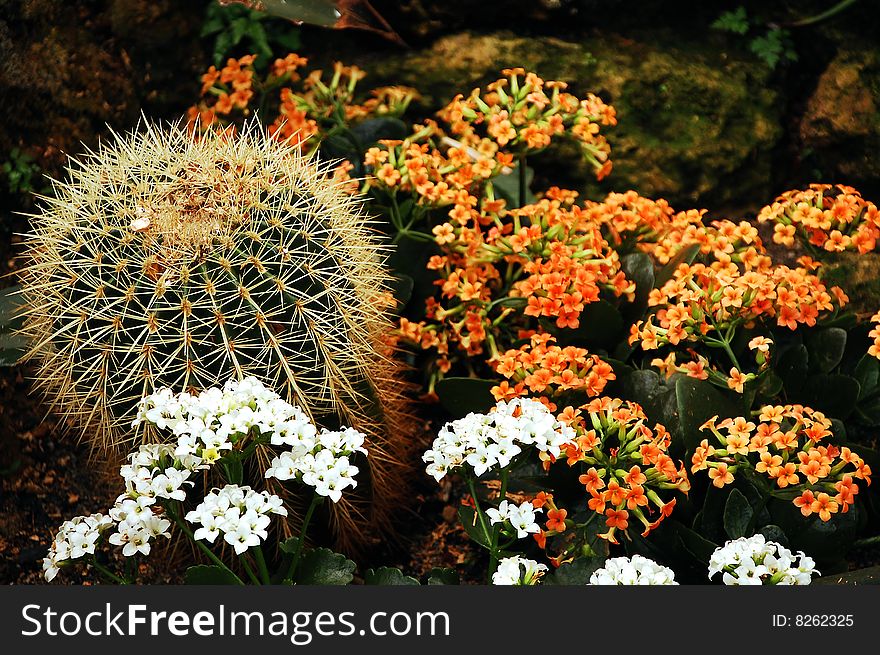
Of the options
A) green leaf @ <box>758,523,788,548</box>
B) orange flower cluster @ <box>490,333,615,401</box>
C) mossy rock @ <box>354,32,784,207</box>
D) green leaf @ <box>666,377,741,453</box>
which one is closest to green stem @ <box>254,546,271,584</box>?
orange flower cluster @ <box>490,333,615,401</box>

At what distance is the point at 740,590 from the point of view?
A: 2.05 m

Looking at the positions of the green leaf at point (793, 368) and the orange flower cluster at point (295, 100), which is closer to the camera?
the green leaf at point (793, 368)

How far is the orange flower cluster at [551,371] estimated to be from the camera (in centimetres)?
253

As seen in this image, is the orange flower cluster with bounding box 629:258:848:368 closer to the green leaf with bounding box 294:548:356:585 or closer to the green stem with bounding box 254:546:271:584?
the green leaf with bounding box 294:548:356:585

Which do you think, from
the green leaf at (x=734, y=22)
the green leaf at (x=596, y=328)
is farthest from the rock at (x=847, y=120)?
the green leaf at (x=596, y=328)

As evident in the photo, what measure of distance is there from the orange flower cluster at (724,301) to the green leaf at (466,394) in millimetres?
456

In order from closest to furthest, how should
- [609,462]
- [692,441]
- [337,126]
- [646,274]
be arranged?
[609,462] → [692,441] → [646,274] → [337,126]

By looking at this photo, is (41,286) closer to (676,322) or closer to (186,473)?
(186,473)

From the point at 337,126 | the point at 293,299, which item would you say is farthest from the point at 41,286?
the point at 337,126

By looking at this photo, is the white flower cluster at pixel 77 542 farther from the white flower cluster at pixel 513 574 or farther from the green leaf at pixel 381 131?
the green leaf at pixel 381 131

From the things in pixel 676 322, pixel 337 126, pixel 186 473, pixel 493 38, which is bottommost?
pixel 186 473

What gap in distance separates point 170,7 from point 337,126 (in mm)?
1023

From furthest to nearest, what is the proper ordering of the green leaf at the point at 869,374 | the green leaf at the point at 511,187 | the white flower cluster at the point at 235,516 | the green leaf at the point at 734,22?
the green leaf at the point at 734,22, the green leaf at the point at 511,187, the green leaf at the point at 869,374, the white flower cluster at the point at 235,516

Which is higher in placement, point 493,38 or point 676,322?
point 493,38
